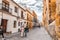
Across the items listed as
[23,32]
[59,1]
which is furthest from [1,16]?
[59,1]

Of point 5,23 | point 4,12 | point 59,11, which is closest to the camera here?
point 59,11

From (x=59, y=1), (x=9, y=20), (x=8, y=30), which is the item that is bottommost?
(x=8, y=30)

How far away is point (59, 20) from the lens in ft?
11.1

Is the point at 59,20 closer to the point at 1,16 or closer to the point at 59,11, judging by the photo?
the point at 59,11

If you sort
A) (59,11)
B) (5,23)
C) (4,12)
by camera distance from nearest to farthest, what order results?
1. (59,11)
2. (4,12)
3. (5,23)

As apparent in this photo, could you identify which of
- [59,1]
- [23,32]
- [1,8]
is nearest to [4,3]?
[1,8]

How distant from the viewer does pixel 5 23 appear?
19875 millimetres

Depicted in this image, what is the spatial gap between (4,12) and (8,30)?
9.53ft

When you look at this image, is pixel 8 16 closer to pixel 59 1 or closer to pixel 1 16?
pixel 1 16

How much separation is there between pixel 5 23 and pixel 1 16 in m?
2.17

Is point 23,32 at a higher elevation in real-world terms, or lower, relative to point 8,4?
lower

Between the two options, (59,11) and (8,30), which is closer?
(59,11)

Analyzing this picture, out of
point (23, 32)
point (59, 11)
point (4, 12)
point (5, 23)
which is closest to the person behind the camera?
point (59, 11)

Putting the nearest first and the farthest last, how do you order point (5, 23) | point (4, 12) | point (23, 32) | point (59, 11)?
point (59, 11)
point (23, 32)
point (4, 12)
point (5, 23)
